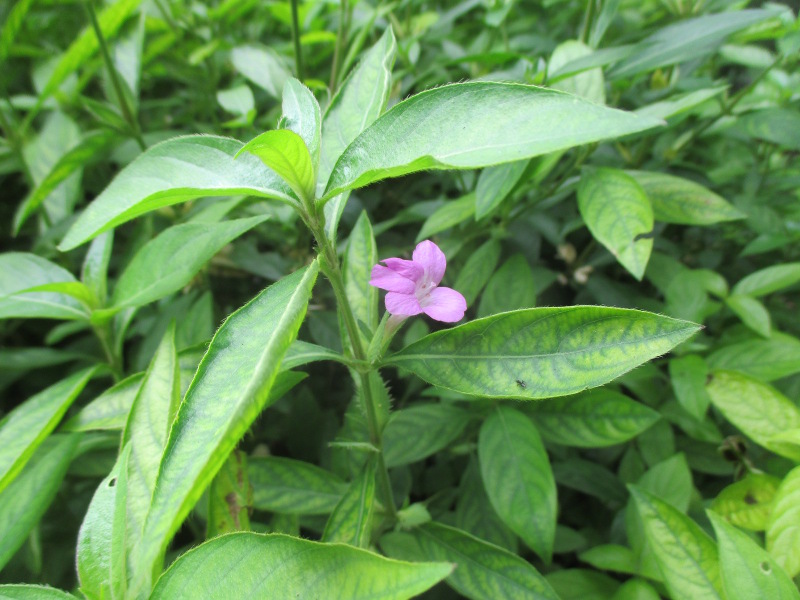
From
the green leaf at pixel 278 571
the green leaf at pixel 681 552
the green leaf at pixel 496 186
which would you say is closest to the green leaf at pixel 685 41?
the green leaf at pixel 496 186

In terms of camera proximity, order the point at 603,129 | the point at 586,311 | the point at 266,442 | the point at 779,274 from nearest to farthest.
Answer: the point at 603,129 → the point at 586,311 → the point at 779,274 → the point at 266,442

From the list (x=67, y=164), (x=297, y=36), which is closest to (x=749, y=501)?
(x=297, y=36)

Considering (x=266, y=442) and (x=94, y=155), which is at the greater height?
(x=94, y=155)

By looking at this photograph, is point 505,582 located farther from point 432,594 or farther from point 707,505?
point 707,505

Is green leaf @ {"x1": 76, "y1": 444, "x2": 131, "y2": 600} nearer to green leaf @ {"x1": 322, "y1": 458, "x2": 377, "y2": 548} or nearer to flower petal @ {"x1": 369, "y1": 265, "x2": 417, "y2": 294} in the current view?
green leaf @ {"x1": 322, "y1": 458, "x2": 377, "y2": 548}

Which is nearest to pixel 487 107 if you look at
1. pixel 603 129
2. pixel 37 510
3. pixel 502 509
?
pixel 603 129

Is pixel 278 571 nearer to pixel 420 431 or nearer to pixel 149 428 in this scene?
pixel 149 428

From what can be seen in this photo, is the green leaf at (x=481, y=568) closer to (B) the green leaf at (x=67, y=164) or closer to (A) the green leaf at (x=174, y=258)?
(A) the green leaf at (x=174, y=258)
